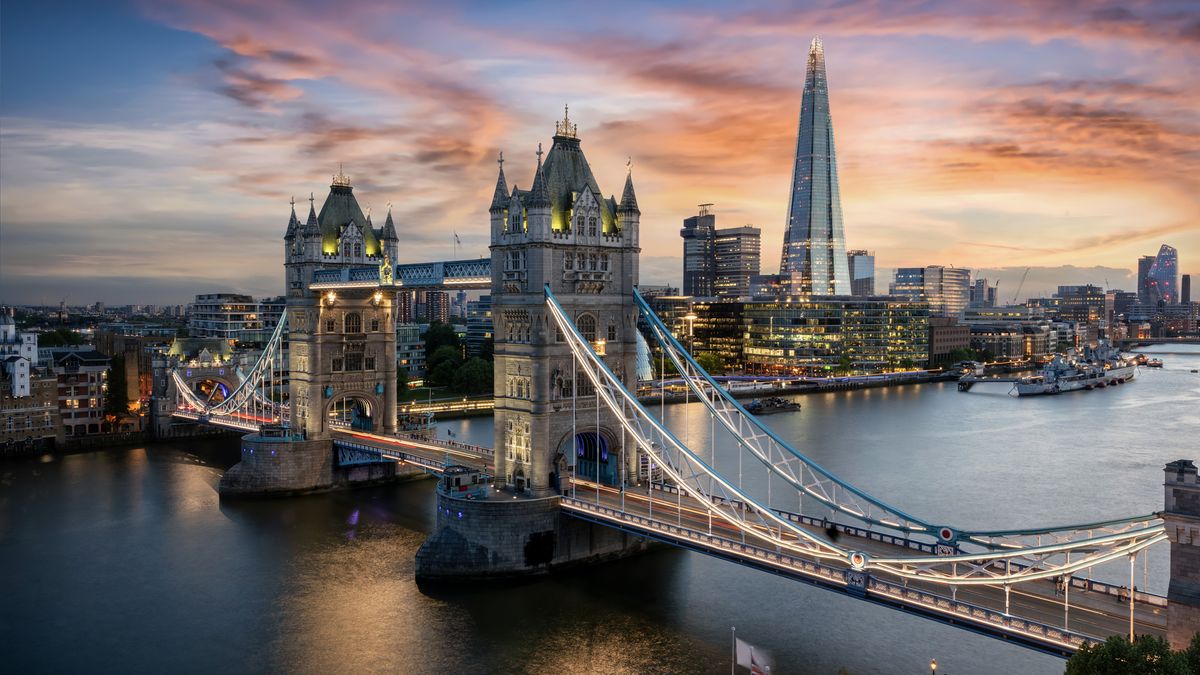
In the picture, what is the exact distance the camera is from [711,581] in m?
43.5

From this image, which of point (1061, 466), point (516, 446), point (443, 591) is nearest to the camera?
point (443, 591)

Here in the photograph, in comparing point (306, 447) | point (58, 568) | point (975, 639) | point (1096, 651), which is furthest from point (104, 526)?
point (1096, 651)

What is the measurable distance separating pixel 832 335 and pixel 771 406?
2176 inches

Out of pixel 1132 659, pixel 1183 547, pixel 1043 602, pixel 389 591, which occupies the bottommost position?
pixel 389 591

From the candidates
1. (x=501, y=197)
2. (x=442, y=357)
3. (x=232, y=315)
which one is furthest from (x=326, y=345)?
(x=232, y=315)

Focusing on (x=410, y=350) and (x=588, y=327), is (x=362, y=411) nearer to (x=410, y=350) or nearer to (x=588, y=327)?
(x=588, y=327)

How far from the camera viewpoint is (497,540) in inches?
1681

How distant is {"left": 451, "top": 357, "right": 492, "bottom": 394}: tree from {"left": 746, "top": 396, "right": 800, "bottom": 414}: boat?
3287 centimetres

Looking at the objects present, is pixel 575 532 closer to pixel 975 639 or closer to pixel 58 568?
pixel 975 639

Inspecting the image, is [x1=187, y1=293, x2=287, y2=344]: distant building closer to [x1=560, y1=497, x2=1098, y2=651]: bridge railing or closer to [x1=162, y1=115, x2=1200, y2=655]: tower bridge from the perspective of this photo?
[x1=162, y1=115, x2=1200, y2=655]: tower bridge

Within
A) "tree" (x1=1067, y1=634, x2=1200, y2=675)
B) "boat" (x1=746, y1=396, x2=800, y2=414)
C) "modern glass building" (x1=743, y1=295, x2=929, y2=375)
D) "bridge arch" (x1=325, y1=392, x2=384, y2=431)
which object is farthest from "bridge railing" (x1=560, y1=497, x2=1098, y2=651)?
"modern glass building" (x1=743, y1=295, x2=929, y2=375)

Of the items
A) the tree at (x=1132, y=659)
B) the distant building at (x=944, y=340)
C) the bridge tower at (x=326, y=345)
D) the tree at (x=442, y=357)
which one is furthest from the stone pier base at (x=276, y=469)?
the distant building at (x=944, y=340)

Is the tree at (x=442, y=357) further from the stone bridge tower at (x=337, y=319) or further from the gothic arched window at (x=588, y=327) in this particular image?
the gothic arched window at (x=588, y=327)

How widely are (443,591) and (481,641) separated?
19.1 ft
